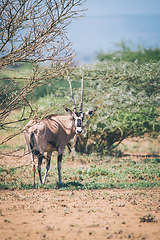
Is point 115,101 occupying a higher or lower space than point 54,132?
higher

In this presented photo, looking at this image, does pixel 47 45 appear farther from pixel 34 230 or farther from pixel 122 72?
pixel 122 72

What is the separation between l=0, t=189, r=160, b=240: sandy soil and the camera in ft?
16.4

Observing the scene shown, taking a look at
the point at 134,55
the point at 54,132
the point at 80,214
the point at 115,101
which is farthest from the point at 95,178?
the point at 134,55

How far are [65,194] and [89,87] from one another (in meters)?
7.29

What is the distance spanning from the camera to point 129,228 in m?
5.21

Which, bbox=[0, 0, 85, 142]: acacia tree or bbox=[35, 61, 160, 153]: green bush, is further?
bbox=[35, 61, 160, 153]: green bush

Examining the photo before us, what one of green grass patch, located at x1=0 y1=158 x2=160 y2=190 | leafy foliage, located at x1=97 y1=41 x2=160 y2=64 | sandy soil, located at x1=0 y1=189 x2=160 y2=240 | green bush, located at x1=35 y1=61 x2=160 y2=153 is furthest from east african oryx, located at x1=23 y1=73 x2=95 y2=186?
leafy foliage, located at x1=97 y1=41 x2=160 y2=64

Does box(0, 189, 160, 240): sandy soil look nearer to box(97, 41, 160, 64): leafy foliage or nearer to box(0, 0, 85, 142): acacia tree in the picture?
box(0, 0, 85, 142): acacia tree

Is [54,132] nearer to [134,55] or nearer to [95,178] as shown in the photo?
[95,178]

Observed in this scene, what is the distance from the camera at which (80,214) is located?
19.5 ft

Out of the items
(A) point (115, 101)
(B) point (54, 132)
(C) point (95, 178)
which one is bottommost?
(C) point (95, 178)

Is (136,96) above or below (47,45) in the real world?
below

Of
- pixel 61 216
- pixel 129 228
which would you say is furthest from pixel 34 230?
pixel 129 228

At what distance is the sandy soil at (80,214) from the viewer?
16.4 feet
